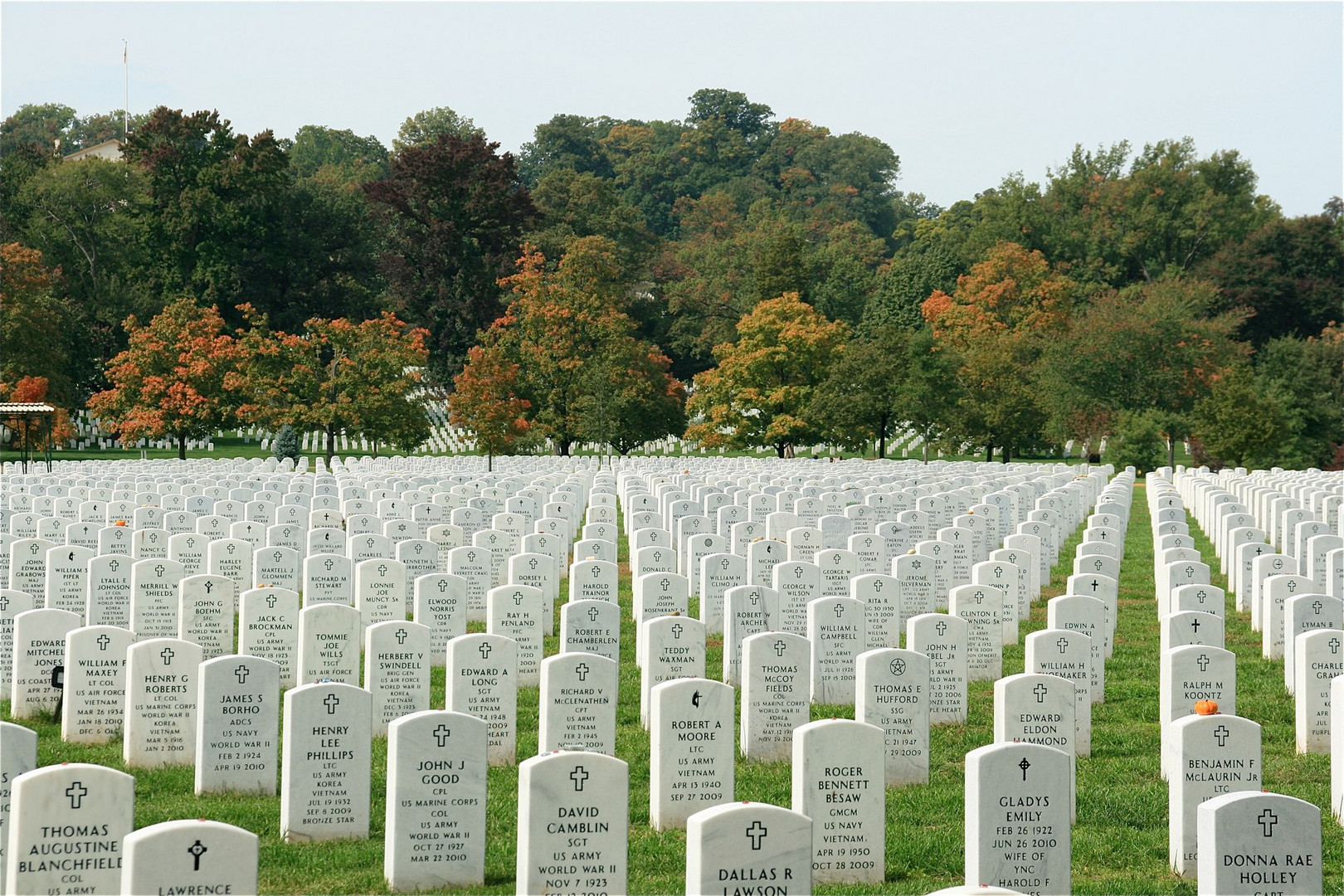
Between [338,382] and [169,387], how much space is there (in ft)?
24.2

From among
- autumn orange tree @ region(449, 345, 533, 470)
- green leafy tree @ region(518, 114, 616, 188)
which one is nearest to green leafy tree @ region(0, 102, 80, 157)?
green leafy tree @ region(518, 114, 616, 188)

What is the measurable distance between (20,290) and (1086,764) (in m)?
53.2

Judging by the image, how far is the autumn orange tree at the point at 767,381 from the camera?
54.3 m

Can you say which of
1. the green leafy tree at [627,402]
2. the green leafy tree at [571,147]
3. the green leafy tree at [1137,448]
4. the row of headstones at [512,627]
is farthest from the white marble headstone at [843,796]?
the green leafy tree at [571,147]

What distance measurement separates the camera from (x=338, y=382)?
154 feet

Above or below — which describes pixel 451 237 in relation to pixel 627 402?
above

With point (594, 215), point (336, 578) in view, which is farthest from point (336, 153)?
point (336, 578)

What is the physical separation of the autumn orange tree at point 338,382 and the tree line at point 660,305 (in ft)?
0.49

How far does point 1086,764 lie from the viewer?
8.92 meters

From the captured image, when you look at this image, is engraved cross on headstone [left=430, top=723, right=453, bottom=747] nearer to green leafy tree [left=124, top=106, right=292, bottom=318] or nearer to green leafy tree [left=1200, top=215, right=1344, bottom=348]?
green leafy tree [left=124, top=106, right=292, bottom=318]

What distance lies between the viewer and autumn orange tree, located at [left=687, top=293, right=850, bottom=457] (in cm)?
5431

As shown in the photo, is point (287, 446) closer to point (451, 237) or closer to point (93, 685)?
point (451, 237)

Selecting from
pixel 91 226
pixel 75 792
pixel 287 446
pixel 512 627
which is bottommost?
pixel 75 792

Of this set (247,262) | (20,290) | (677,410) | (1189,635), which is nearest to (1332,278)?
(677,410)
